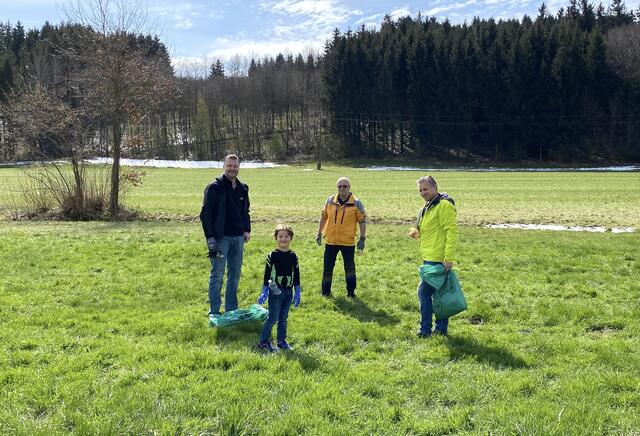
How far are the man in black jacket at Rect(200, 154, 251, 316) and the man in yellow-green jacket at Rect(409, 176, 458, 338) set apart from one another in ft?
8.30

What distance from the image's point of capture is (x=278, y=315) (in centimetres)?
588

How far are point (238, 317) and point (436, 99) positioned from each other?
248 ft

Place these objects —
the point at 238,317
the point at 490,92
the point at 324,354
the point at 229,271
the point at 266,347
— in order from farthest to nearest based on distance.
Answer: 1. the point at 490,92
2. the point at 229,271
3. the point at 238,317
4. the point at 266,347
5. the point at 324,354

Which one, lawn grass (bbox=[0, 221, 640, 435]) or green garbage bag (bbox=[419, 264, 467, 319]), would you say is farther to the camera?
green garbage bag (bbox=[419, 264, 467, 319])

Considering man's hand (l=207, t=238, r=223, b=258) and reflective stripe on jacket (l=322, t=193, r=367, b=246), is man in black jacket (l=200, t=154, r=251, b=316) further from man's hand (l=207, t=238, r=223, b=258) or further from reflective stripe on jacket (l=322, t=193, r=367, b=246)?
reflective stripe on jacket (l=322, t=193, r=367, b=246)

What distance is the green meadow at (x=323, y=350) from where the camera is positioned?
3.97 meters

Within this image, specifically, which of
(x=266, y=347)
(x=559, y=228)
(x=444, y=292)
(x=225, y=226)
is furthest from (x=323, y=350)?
(x=559, y=228)

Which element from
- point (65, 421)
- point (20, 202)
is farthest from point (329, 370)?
Result: point (20, 202)

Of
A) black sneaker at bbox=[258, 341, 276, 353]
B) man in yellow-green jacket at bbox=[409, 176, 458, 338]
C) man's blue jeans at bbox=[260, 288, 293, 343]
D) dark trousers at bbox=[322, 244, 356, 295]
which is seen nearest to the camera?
black sneaker at bbox=[258, 341, 276, 353]

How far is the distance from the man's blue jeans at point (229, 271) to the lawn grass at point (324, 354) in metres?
0.36

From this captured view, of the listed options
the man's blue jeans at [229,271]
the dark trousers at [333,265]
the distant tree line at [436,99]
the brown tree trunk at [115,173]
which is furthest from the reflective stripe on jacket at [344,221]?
the distant tree line at [436,99]

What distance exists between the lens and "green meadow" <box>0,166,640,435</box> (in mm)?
3971

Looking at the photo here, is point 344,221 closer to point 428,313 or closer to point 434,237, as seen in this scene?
point 434,237

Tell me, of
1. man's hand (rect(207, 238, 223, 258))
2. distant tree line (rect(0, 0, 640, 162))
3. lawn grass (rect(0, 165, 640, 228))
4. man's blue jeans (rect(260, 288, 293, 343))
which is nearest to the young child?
man's blue jeans (rect(260, 288, 293, 343))
